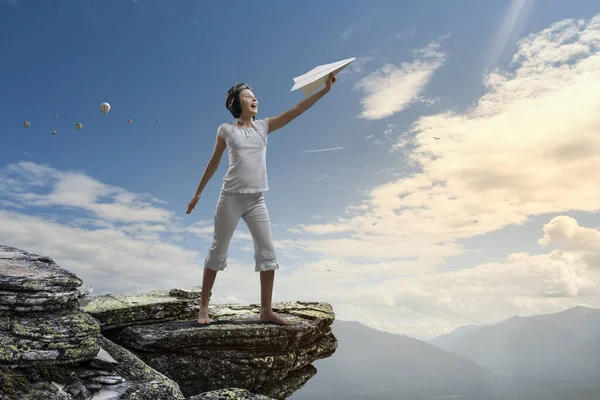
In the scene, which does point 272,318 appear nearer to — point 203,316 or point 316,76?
point 203,316

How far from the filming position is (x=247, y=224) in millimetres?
11430

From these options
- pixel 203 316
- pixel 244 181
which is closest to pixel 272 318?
pixel 203 316

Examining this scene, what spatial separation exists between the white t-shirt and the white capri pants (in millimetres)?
251

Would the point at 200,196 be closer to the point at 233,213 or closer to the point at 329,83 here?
the point at 233,213

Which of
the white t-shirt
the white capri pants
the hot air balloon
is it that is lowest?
the white capri pants

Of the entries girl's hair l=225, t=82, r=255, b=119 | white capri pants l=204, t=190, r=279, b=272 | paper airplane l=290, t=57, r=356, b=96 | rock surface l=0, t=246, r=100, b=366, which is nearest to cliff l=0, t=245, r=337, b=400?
rock surface l=0, t=246, r=100, b=366

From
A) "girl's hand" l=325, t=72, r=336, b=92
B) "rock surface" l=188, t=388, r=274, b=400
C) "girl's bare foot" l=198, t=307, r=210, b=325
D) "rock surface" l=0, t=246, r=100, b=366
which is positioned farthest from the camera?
"girl's bare foot" l=198, t=307, r=210, b=325

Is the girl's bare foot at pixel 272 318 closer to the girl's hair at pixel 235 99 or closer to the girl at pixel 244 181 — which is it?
the girl at pixel 244 181

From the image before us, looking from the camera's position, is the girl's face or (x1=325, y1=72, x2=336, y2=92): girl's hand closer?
(x1=325, y1=72, x2=336, y2=92): girl's hand

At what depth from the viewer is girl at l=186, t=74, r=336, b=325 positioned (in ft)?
35.8

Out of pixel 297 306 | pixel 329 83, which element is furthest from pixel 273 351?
pixel 329 83

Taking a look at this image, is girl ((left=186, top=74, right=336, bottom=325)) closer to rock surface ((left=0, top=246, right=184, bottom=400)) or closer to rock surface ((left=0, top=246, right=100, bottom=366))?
rock surface ((left=0, top=246, right=184, bottom=400))

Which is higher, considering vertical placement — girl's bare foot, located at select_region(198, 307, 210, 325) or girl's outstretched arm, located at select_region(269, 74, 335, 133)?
girl's outstretched arm, located at select_region(269, 74, 335, 133)

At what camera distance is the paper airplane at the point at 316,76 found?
33.3 ft
